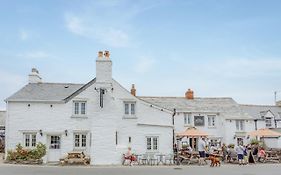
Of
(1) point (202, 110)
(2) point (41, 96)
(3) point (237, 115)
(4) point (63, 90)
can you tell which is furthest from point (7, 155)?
(3) point (237, 115)

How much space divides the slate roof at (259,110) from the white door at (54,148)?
99.1ft

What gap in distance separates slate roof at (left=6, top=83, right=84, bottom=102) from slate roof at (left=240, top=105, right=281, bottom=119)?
90.5ft

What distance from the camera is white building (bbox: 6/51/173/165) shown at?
2814cm

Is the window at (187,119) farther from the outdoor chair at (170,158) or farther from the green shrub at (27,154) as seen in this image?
the green shrub at (27,154)

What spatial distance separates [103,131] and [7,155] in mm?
7873

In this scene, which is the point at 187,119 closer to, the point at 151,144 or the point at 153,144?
the point at 153,144

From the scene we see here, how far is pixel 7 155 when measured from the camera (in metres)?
28.5

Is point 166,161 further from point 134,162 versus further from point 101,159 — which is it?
point 101,159

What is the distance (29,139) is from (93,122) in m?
5.64

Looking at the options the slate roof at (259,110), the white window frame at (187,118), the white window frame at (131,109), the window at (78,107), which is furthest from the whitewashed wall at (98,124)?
the slate roof at (259,110)

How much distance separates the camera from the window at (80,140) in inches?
1166

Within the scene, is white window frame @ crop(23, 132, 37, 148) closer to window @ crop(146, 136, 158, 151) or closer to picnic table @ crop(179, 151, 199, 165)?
window @ crop(146, 136, 158, 151)

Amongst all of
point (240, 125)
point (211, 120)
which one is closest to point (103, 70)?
point (211, 120)

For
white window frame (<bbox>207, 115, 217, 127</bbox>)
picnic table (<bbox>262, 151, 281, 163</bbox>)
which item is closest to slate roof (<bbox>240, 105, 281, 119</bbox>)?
white window frame (<bbox>207, 115, 217, 127</bbox>)
